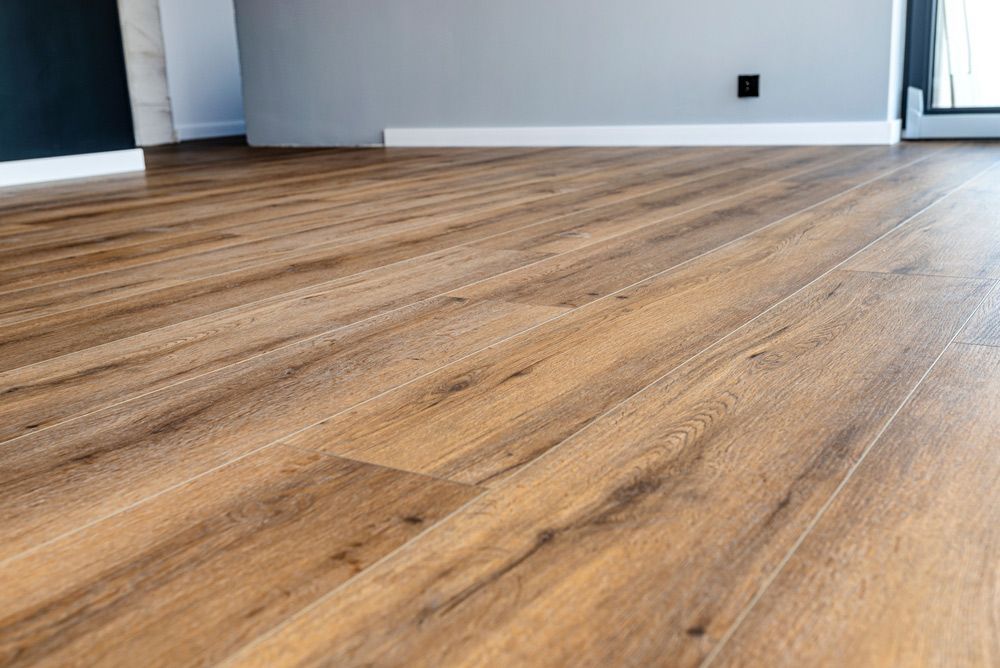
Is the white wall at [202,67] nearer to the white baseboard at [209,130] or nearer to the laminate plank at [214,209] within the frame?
the white baseboard at [209,130]

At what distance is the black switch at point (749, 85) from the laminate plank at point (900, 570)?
2.99 m

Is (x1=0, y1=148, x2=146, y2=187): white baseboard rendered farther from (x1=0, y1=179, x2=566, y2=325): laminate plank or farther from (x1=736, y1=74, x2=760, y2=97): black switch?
(x1=736, y1=74, x2=760, y2=97): black switch

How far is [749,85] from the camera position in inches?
140

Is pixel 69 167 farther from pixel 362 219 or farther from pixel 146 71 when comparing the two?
pixel 146 71

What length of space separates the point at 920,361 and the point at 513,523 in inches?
20.3

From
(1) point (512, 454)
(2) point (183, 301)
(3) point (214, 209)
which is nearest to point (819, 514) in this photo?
(1) point (512, 454)

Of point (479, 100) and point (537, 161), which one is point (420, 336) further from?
point (479, 100)

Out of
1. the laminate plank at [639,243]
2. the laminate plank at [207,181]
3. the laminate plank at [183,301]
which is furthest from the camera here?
the laminate plank at [207,181]

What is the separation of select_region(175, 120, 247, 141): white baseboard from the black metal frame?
11.6 ft

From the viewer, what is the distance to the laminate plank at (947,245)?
54.1 inches

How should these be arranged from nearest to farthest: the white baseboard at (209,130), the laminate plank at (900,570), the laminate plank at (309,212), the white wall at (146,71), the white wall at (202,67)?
the laminate plank at (900,570) < the laminate plank at (309,212) < the white wall at (146,71) < the white wall at (202,67) < the white baseboard at (209,130)

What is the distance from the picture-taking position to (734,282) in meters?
1.32

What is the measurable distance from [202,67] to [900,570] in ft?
18.8

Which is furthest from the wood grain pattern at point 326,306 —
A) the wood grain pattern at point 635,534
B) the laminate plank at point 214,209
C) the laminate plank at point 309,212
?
the laminate plank at point 214,209
